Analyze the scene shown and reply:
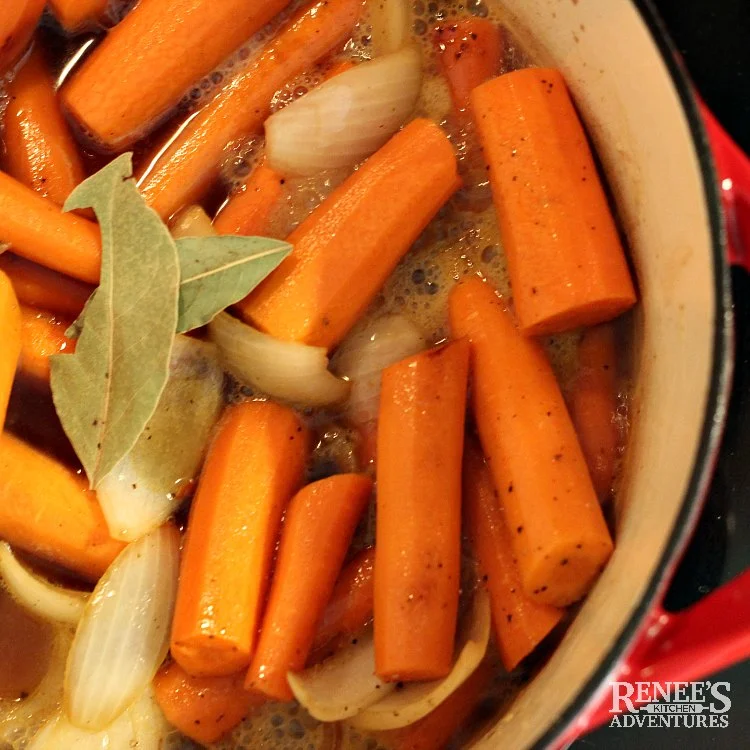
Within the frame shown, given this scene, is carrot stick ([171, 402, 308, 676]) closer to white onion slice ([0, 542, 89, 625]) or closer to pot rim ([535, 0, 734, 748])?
white onion slice ([0, 542, 89, 625])

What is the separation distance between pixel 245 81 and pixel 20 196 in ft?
1.07

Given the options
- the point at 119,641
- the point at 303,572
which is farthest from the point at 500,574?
the point at 119,641

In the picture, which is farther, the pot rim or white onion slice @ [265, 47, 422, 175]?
white onion slice @ [265, 47, 422, 175]

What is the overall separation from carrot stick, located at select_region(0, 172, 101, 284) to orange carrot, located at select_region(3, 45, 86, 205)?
0.07 meters

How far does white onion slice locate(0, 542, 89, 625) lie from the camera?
3.34 feet

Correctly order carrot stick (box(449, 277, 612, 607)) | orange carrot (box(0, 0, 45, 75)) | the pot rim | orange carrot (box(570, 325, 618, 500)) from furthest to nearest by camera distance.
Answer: orange carrot (box(0, 0, 45, 75)) → orange carrot (box(570, 325, 618, 500)) → carrot stick (box(449, 277, 612, 607)) → the pot rim

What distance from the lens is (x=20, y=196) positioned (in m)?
1.05

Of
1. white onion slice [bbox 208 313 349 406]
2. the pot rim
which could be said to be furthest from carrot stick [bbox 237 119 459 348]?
the pot rim

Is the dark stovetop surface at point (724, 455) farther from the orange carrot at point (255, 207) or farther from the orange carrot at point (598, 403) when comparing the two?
the orange carrot at point (255, 207)

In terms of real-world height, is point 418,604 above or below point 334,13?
below

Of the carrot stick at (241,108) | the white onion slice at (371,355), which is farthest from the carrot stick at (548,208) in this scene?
the carrot stick at (241,108)

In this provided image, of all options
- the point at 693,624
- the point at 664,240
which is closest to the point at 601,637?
the point at 693,624

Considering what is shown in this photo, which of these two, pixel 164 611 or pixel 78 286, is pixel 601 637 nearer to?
pixel 164 611

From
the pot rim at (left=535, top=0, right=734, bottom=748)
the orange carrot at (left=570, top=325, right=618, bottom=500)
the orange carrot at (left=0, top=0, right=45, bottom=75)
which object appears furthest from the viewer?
the orange carrot at (left=0, top=0, right=45, bottom=75)
